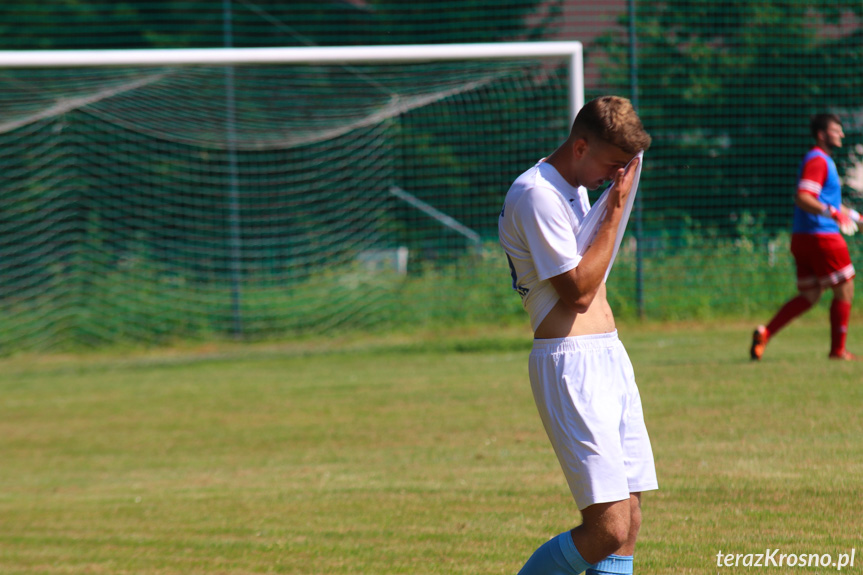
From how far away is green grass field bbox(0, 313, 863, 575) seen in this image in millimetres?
4426

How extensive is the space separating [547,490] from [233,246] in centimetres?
1056

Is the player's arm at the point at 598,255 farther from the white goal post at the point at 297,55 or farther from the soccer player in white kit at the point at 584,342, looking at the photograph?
the white goal post at the point at 297,55

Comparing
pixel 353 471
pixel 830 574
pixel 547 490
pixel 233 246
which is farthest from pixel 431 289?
pixel 830 574

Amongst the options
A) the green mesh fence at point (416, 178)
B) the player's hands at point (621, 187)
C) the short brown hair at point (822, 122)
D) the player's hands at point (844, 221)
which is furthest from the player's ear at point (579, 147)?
the green mesh fence at point (416, 178)

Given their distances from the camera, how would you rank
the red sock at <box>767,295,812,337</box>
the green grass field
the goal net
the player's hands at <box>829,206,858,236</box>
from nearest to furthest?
the green grass field < the player's hands at <box>829,206,858,236</box> < the red sock at <box>767,295,812,337</box> < the goal net

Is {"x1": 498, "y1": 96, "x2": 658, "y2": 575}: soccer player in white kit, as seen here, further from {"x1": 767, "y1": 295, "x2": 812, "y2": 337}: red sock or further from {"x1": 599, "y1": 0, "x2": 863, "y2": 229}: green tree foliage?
{"x1": 599, "y1": 0, "x2": 863, "y2": 229}: green tree foliage

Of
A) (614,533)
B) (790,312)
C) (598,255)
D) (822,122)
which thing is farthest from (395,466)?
(822,122)

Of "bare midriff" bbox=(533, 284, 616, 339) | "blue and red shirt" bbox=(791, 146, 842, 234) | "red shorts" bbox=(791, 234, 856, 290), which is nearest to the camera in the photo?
"bare midriff" bbox=(533, 284, 616, 339)

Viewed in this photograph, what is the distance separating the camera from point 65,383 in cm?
1135

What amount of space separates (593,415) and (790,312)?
6.57 m

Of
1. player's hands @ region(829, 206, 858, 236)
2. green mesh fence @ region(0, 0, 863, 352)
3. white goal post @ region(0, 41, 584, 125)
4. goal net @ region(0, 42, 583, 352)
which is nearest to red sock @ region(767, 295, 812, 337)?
player's hands @ region(829, 206, 858, 236)

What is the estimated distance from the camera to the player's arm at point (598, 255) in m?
2.87

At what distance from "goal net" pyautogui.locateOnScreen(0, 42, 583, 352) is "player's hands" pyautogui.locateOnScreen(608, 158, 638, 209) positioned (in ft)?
33.0

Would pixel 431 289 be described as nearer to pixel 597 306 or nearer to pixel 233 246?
pixel 233 246
